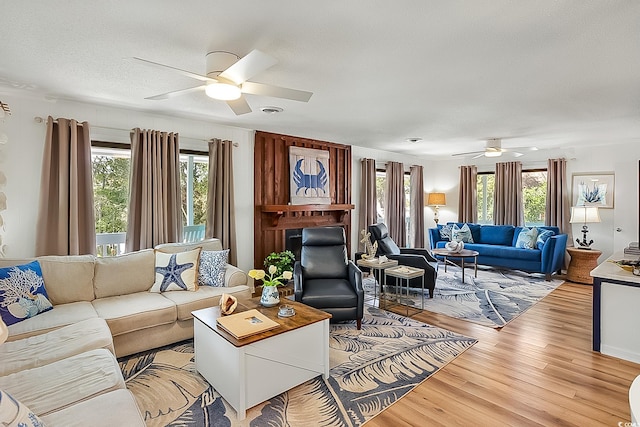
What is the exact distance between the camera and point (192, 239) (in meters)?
4.39

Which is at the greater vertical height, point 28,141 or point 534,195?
point 28,141

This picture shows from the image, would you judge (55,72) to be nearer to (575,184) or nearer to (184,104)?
(184,104)

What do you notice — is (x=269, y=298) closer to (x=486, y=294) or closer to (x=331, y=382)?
(x=331, y=382)

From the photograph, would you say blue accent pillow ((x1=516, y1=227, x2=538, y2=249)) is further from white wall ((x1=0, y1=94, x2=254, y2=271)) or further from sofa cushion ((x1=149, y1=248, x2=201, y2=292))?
white wall ((x1=0, y1=94, x2=254, y2=271))

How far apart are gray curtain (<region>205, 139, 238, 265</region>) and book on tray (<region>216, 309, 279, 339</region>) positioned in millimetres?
2023

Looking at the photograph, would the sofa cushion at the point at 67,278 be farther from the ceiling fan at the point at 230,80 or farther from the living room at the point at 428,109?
the ceiling fan at the point at 230,80

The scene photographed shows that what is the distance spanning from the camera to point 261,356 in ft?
7.25

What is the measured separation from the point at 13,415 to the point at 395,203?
6.36 meters

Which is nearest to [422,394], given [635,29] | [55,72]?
[635,29]

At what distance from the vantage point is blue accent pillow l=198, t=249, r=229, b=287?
140 inches

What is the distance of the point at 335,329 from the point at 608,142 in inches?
231

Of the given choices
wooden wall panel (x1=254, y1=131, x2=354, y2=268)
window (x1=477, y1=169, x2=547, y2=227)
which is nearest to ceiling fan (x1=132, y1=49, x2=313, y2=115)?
wooden wall panel (x1=254, y1=131, x2=354, y2=268)

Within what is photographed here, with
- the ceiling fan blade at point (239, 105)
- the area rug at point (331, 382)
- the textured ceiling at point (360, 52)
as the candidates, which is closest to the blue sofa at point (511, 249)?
the textured ceiling at point (360, 52)

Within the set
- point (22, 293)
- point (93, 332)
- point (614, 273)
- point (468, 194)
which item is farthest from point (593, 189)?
point (22, 293)
